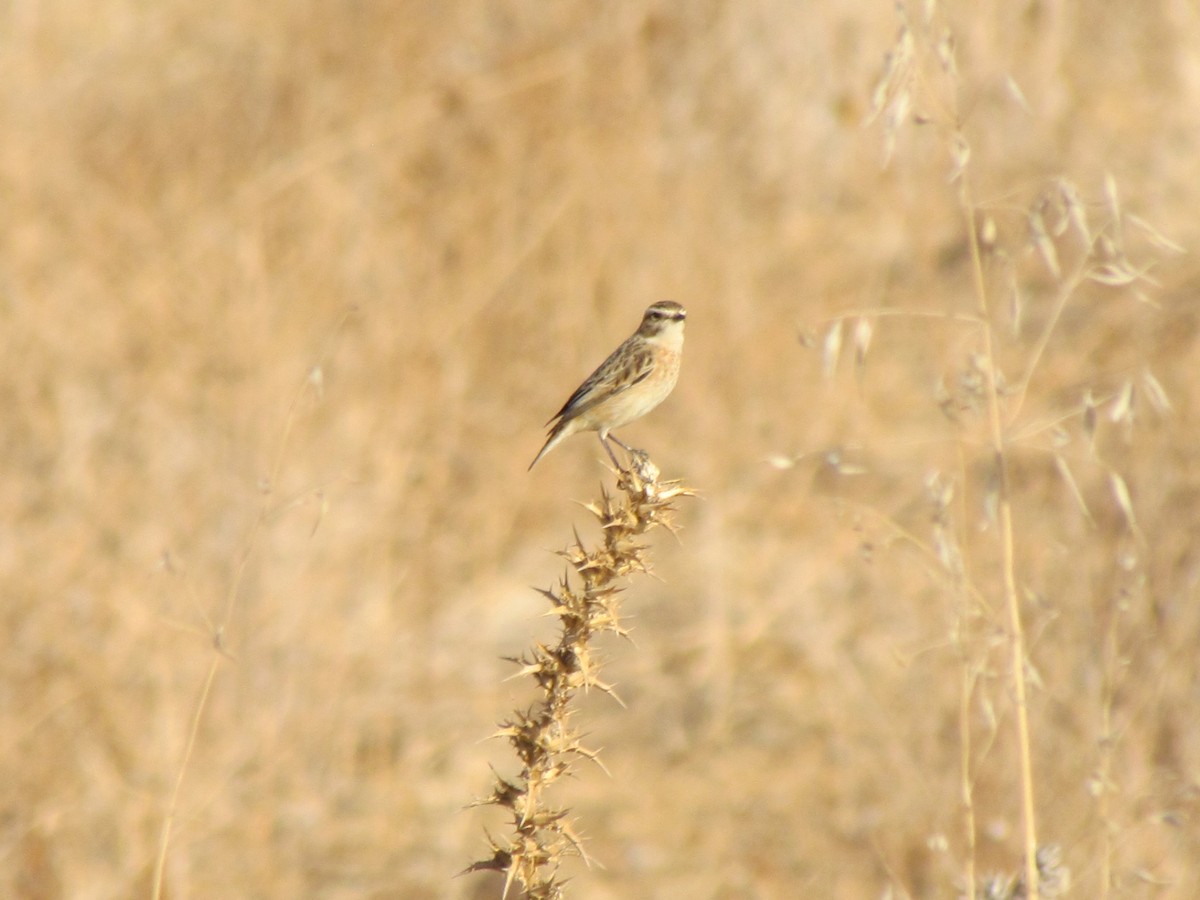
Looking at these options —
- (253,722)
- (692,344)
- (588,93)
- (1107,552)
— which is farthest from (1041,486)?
(253,722)

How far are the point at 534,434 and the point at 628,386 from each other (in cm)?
468

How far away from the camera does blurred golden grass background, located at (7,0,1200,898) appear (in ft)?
26.8

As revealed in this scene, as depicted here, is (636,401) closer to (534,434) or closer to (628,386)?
(628,386)

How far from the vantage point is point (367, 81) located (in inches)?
487

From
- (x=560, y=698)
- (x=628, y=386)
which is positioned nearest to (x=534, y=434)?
(x=628, y=386)

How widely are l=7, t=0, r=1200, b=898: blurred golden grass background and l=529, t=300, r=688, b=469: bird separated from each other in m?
1.35

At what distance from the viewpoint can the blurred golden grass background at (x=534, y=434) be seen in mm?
8180

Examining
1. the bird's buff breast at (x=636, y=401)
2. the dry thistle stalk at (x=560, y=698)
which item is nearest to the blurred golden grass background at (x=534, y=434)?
the bird's buff breast at (x=636, y=401)

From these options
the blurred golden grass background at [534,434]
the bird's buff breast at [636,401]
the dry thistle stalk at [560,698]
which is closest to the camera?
the dry thistle stalk at [560,698]

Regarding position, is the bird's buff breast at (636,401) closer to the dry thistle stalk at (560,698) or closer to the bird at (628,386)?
the bird at (628,386)

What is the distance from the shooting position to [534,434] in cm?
1102

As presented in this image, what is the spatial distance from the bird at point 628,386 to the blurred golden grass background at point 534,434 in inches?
53.0

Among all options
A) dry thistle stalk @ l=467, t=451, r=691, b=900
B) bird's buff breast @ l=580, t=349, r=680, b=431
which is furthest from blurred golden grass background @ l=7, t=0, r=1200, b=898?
dry thistle stalk @ l=467, t=451, r=691, b=900

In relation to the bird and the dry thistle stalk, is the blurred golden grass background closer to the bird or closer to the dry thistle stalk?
the bird
